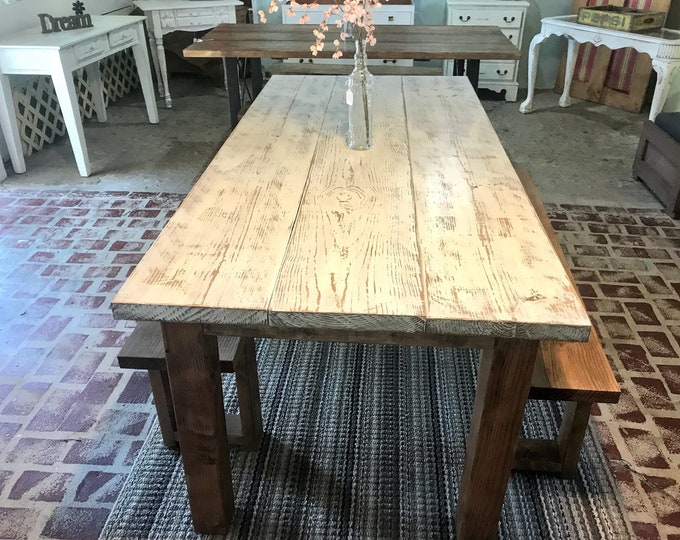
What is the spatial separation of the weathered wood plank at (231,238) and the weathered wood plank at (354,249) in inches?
1.5

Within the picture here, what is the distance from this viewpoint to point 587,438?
1677 mm

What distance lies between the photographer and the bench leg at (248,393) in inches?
56.4

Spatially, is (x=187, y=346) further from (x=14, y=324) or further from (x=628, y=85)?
(x=628, y=85)

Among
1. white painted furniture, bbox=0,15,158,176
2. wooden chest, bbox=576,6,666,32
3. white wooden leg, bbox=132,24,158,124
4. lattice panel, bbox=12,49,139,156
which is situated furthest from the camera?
white wooden leg, bbox=132,24,158,124

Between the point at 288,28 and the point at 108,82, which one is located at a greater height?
the point at 288,28

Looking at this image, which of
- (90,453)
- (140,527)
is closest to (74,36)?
(90,453)

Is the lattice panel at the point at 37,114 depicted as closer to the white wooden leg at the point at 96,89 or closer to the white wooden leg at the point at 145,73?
the white wooden leg at the point at 96,89

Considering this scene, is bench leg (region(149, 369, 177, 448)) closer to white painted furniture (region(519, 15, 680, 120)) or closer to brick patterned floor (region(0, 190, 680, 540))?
brick patterned floor (region(0, 190, 680, 540))

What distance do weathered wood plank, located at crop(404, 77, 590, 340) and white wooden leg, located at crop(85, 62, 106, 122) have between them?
3.09 m

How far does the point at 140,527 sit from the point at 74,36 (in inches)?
109

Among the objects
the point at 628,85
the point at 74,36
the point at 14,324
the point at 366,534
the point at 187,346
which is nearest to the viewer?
the point at 187,346

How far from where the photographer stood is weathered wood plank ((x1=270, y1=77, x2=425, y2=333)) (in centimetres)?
95

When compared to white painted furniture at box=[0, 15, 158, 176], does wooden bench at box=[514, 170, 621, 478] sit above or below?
below

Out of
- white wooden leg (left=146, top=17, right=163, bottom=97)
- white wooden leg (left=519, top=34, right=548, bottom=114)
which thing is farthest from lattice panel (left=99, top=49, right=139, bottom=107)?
white wooden leg (left=519, top=34, right=548, bottom=114)
